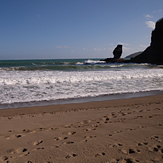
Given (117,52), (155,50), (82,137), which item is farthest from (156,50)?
(82,137)

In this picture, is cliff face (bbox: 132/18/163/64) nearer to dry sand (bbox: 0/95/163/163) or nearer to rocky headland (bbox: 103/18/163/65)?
rocky headland (bbox: 103/18/163/65)

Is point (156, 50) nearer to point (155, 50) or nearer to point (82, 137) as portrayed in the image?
point (155, 50)

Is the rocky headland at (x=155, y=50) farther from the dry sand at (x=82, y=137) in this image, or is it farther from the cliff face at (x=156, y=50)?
the dry sand at (x=82, y=137)

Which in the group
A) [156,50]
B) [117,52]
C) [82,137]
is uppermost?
[117,52]

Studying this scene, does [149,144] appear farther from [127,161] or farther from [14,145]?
[14,145]

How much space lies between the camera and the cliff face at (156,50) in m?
45.4

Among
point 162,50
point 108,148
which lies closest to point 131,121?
point 108,148

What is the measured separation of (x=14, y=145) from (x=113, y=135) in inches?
76.9

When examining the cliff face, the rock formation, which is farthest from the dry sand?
the rock formation

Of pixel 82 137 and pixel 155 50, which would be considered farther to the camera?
pixel 155 50

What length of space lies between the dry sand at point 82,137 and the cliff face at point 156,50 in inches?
1752

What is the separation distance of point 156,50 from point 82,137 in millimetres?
49142

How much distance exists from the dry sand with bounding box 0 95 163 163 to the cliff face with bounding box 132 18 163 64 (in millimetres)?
44496

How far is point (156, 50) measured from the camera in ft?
153
